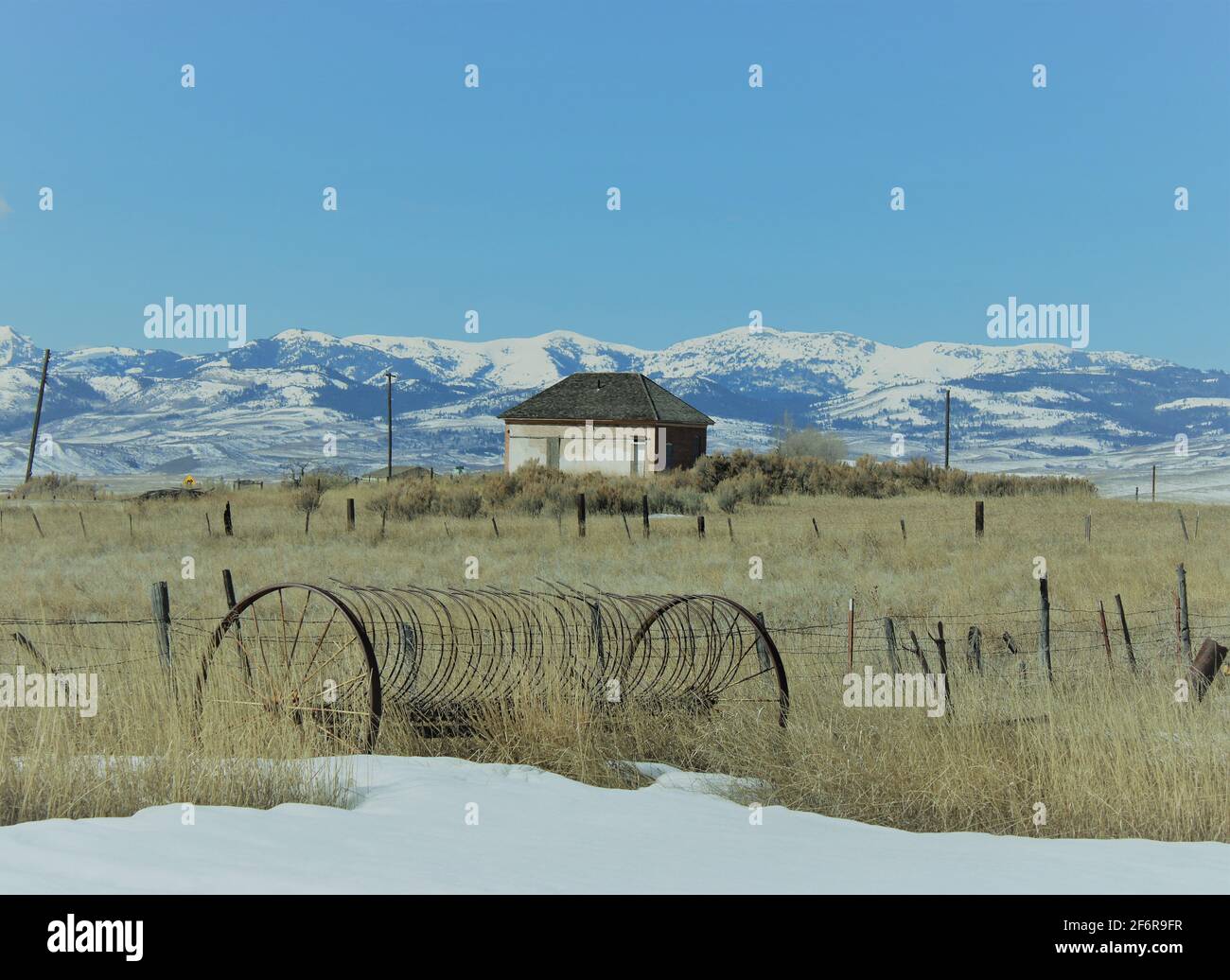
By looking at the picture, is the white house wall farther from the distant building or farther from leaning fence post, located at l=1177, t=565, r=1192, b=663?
leaning fence post, located at l=1177, t=565, r=1192, b=663

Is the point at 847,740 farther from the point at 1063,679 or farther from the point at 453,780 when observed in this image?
the point at 1063,679

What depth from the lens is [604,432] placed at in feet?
171

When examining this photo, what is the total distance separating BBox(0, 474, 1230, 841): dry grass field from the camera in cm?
671

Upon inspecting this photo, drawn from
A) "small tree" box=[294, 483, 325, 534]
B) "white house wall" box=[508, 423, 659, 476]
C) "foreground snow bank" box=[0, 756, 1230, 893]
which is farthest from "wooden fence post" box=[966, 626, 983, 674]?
"white house wall" box=[508, 423, 659, 476]

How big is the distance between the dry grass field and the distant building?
67.5 ft

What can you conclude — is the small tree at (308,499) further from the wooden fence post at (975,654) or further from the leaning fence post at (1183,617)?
the wooden fence post at (975,654)

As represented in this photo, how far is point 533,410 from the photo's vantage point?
176ft

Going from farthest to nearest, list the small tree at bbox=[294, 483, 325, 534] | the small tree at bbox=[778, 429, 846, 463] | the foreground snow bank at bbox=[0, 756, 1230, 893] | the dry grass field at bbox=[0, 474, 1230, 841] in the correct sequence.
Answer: the small tree at bbox=[778, 429, 846, 463] → the small tree at bbox=[294, 483, 325, 534] → the dry grass field at bbox=[0, 474, 1230, 841] → the foreground snow bank at bbox=[0, 756, 1230, 893]

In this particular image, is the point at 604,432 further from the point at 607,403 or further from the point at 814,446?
the point at 814,446

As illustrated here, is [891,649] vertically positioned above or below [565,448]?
below

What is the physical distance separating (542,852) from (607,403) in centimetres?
4900

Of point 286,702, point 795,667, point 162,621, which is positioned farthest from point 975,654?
point 162,621

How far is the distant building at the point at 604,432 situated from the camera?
51.6 meters

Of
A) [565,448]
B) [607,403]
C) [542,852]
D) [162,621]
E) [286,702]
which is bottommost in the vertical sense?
[542,852]
